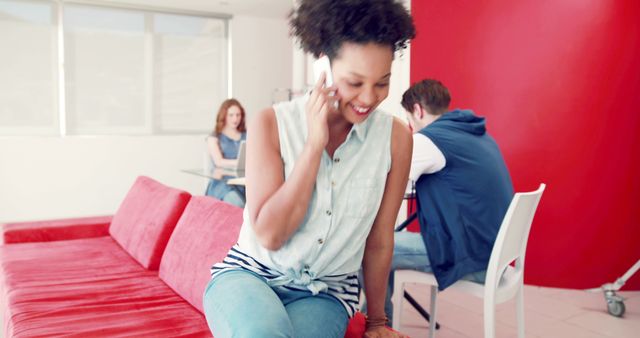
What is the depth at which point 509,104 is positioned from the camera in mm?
3641

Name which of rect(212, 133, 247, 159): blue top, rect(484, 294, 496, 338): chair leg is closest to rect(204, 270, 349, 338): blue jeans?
rect(484, 294, 496, 338): chair leg

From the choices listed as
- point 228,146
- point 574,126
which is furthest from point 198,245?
point 228,146

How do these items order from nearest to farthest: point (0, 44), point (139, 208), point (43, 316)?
point (43, 316), point (139, 208), point (0, 44)

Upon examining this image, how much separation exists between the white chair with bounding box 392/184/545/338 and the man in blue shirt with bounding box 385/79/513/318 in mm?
47

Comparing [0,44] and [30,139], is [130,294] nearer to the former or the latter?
[30,139]

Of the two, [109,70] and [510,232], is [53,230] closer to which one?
[510,232]

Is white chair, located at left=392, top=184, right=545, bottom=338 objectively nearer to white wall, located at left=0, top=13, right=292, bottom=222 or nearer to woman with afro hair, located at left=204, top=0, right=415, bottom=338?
woman with afro hair, located at left=204, top=0, right=415, bottom=338

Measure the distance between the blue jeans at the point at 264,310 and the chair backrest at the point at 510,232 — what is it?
78 cm

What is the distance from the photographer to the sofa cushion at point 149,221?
93.0 inches

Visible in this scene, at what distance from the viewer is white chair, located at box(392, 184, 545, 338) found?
6.10 feet

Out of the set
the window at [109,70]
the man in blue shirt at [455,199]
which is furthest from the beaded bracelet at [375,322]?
the window at [109,70]

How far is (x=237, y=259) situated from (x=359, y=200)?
333 millimetres

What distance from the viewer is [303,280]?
4.13ft

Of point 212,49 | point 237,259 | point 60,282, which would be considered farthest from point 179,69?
point 237,259
